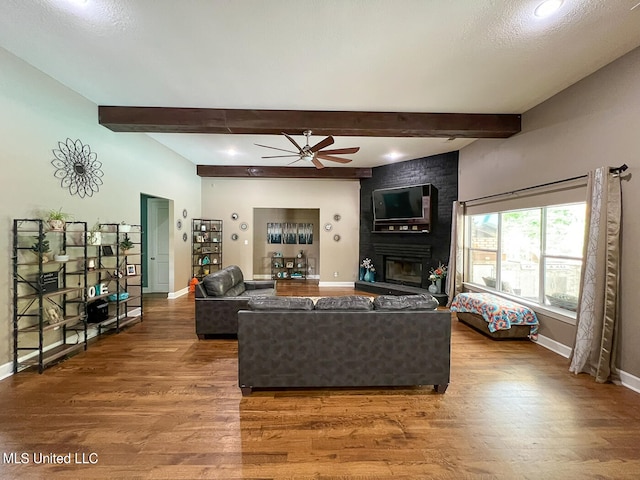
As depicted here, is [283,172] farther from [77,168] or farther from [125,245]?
[77,168]

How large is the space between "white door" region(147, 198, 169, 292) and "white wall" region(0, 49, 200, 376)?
202cm

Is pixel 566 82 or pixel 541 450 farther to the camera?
pixel 566 82

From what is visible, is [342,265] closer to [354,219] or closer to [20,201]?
[354,219]

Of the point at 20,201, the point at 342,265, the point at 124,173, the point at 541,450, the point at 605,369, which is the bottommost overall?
the point at 541,450

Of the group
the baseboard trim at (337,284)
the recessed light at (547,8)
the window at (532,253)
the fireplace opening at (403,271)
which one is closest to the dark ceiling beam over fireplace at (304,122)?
the window at (532,253)

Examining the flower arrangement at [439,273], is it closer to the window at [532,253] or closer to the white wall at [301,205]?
the window at [532,253]

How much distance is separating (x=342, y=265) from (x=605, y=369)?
5.63 m

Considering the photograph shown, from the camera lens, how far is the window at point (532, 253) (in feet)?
11.7

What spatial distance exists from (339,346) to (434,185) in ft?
15.6

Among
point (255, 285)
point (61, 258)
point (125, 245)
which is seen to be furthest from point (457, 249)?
point (61, 258)

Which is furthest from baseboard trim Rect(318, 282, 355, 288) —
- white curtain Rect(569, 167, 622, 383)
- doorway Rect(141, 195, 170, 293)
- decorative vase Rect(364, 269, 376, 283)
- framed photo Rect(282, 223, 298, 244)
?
white curtain Rect(569, 167, 622, 383)

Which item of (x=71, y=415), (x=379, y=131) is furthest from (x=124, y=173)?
(x=379, y=131)

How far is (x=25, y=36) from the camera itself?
2502mm

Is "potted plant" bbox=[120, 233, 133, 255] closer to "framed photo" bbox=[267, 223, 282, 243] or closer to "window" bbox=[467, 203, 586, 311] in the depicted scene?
"framed photo" bbox=[267, 223, 282, 243]
